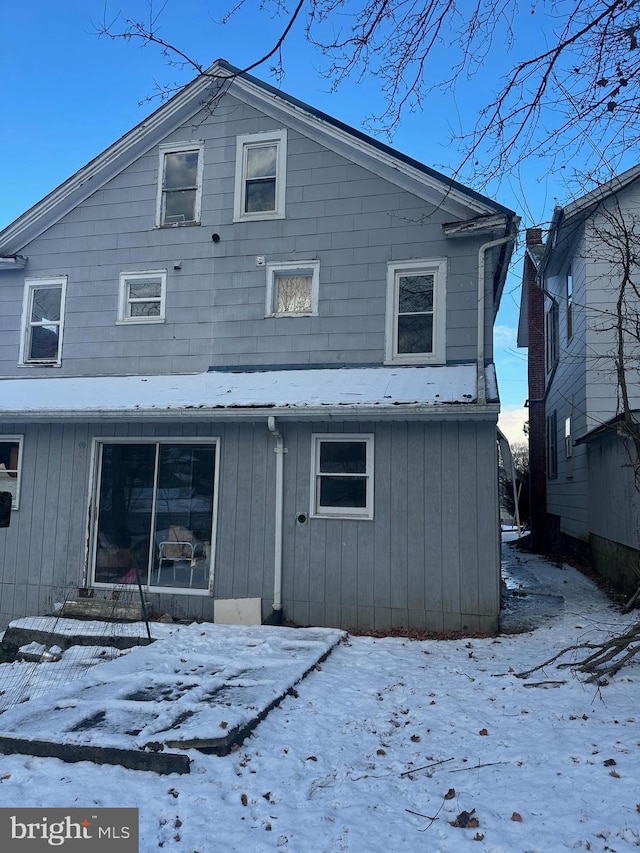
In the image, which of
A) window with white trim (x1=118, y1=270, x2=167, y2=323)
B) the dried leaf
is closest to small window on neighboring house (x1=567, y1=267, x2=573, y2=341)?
window with white trim (x1=118, y1=270, x2=167, y2=323)

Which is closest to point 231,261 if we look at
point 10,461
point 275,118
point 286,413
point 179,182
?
point 179,182

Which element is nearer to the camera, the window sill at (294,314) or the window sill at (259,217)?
the window sill at (294,314)

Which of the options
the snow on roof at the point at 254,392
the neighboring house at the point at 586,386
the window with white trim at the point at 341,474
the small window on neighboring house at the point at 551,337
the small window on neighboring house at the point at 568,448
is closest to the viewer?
the snow on roof at the point at 254,392

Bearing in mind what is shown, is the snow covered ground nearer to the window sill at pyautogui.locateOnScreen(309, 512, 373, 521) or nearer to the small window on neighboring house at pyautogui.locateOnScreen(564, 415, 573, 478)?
the window sill at pyautogui.locateOnScreen(309, 512, 373, 521)

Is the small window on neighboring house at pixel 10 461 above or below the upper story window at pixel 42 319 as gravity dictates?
below

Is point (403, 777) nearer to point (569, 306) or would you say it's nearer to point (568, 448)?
point (568, 448)

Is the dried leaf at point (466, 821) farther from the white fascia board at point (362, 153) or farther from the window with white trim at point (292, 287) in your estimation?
the white fascia board at point (362, 153)

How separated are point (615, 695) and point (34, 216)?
10861 mm

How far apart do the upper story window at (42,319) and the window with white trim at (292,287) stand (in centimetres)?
365

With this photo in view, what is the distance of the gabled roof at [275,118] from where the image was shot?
9383mm

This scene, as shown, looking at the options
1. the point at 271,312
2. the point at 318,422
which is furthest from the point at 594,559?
the point at 271,312

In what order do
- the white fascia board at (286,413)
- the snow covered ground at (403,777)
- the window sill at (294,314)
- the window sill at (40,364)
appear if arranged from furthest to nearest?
the window sill at (40,364), the window sill at (294,314), the white fascia board at (286,413), the snow covered ground at (403,777)

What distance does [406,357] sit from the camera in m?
9.30

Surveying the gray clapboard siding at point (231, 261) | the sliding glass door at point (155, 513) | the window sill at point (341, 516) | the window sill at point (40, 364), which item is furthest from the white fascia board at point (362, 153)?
the window sill at point (40, 364)
